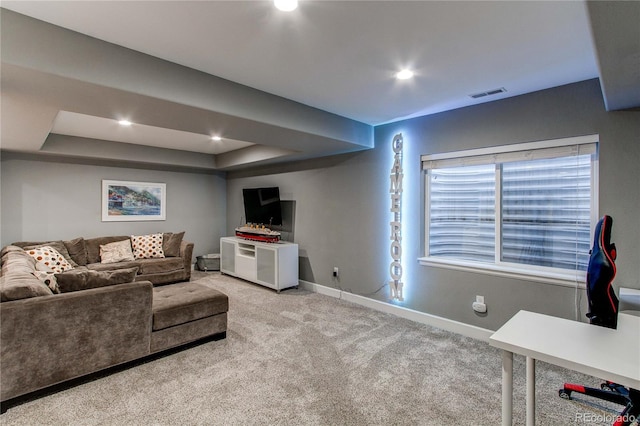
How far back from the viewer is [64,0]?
159 centimetres

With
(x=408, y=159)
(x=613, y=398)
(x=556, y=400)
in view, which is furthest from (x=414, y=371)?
(x=408, y=159)

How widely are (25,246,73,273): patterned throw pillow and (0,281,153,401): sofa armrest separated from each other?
2439 millimetres

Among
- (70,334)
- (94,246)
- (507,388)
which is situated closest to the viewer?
(507,388)

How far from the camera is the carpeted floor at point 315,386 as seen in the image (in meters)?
1.96

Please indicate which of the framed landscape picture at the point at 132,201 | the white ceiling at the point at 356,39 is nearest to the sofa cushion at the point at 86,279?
the white ceiling at the point at 356,39

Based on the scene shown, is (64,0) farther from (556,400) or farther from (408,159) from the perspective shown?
(556,400)

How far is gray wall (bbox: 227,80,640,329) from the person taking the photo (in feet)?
7.98

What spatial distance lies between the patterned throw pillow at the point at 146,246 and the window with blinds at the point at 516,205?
4707mm

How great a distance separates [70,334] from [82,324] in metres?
0.09

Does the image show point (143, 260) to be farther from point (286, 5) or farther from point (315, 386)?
point (286, 5)

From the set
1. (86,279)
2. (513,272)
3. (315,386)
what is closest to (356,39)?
(315,386)

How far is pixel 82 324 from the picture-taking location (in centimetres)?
229

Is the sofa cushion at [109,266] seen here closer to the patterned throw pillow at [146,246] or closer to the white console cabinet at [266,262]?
the patterned throw pillow at [146,246]

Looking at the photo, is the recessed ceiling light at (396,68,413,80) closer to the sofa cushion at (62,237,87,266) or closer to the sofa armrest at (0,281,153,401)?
the sofa armrest at (0,281,153,401)
